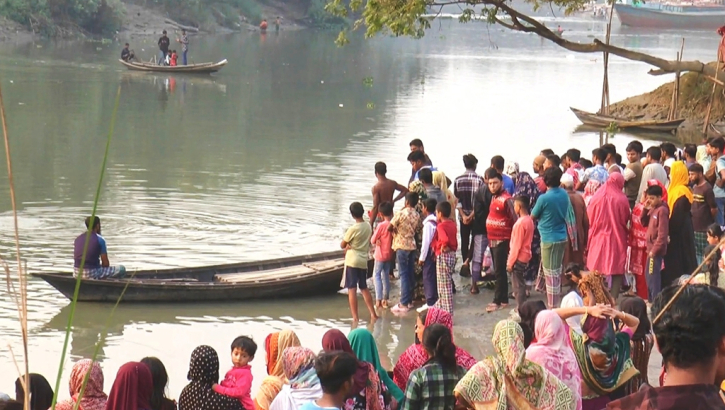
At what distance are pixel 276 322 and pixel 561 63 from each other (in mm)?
48920

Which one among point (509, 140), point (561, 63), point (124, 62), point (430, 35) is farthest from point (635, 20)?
point (509, 140)

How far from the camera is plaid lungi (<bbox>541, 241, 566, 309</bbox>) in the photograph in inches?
403

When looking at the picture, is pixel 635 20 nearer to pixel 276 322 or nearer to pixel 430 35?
pixel 430 35

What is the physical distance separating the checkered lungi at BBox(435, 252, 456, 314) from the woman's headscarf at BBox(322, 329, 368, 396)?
16.4 ft

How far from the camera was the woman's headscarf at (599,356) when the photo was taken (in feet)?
19.7

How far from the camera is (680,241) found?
10.3 m

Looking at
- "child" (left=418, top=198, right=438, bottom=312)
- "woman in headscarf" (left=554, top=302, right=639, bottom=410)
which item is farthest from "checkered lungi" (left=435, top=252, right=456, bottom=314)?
"woman in headscarf" (left=554, top=302, right=639, bottom=410)

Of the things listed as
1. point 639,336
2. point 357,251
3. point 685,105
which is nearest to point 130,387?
point 639,336

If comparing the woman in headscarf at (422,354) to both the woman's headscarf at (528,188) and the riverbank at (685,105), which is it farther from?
the riverbank at (685,105)

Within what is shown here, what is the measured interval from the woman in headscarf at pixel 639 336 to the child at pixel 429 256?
4.01 m

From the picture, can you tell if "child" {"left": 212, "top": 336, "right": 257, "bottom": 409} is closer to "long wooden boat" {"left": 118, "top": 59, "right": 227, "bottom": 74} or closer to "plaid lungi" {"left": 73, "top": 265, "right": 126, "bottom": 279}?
"plaid lungi" {"left": 73, "top": 265, "right": 126, "bottom": 279}

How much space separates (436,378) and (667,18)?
10524 centimetres

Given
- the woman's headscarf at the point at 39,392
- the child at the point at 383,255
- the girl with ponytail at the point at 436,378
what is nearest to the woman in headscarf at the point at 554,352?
the girl with ponytail at the point at 436,378

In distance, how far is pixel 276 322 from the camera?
11734 mm
